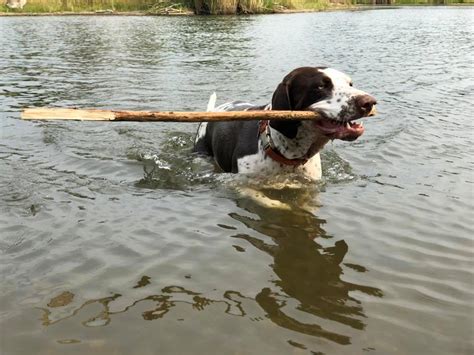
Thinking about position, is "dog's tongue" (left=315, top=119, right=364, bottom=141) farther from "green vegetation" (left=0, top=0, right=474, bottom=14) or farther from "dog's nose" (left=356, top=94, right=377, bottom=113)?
"green vegetation" (left=0, top=0, right=474, bottom=14)

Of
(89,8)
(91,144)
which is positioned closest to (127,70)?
(91,144)

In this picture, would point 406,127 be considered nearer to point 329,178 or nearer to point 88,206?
point 329,178

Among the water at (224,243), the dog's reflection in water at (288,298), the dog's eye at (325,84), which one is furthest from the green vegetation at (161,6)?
the dog's reflection in water at (288,298)

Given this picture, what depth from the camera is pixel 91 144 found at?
6734mm

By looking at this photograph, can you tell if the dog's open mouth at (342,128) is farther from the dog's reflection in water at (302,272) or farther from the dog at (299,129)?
the dog's reflection in water at (302,272)

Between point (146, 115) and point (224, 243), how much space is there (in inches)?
43.6

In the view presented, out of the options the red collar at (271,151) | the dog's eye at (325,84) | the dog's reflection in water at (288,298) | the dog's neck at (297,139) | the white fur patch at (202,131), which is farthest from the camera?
the white fur patch at (202,131)

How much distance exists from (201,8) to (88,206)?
30138mm

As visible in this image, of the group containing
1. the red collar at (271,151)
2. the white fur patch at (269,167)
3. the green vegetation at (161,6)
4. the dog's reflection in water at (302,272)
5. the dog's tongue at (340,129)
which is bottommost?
the dog's reflection in water at (302,272)

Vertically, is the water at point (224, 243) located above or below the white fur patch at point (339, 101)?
below

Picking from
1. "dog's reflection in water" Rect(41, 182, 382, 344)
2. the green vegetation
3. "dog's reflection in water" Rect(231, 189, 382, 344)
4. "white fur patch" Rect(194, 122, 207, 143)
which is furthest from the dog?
the green vegetation

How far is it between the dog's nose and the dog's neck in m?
0.54

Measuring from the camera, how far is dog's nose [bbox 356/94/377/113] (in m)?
4.09

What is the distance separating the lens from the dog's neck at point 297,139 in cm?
468
